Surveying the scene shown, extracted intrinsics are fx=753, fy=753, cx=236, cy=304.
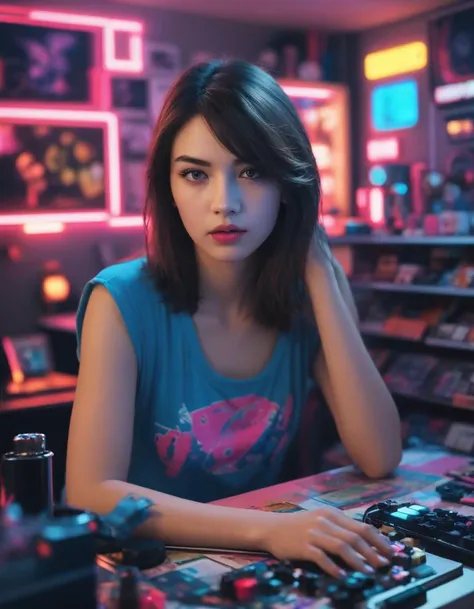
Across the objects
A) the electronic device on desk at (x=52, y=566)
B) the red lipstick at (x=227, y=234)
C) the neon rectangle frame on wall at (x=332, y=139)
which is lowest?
the electronic device on desk at (x=52, y=566)

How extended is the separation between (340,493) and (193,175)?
23.9 inches

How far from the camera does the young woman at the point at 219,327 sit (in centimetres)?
127

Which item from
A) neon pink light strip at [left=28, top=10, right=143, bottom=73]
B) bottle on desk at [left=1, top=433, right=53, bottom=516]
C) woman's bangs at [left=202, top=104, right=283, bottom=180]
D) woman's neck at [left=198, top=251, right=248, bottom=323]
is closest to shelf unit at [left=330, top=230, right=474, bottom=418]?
neon pink light strip at [left=28, top=10, right=143, bottom=73]

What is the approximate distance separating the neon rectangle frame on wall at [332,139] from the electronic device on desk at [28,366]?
179 centimetres

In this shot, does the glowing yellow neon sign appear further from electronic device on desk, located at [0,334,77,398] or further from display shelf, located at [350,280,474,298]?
electronic device on desk, located at [0,334,77,398]

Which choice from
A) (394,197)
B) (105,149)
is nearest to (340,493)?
(394,197)

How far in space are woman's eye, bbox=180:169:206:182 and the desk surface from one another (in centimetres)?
55

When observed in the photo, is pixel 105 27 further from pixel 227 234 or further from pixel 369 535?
pixel 369 535

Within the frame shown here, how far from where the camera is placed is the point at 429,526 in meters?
1.06

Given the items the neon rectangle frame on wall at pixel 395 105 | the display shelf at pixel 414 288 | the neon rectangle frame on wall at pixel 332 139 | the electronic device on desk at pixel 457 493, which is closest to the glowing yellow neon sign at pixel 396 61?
the neon rectangle frame on wall at pixel 395 105

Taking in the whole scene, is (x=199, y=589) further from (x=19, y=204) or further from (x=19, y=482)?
(x=19, y=204)

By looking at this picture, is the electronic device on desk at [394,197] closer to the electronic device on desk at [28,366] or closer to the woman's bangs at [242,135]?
the electronic device on desk at [28,366]

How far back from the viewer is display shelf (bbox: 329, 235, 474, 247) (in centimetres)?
277

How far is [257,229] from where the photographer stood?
4.27ft
